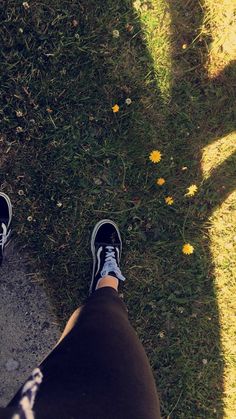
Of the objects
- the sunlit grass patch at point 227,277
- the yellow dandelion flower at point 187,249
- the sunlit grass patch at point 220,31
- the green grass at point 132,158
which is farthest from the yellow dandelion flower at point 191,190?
the sunlit grass patch at point 220,31

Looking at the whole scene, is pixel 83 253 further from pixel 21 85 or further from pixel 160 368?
pixel 21 85

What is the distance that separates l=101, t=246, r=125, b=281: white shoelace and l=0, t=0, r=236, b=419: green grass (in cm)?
14

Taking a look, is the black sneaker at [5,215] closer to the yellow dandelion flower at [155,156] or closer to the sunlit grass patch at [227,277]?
the yellow dandelion flower at [155,156]

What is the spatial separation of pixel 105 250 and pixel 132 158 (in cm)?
64

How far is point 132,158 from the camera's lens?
10.1ft

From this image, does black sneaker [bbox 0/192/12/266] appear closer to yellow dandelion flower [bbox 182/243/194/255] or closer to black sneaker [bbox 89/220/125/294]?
black sneaker [bbox 89/220/125/294]

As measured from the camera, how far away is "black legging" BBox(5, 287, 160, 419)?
185 cm

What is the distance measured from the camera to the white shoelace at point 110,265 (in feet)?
9.66

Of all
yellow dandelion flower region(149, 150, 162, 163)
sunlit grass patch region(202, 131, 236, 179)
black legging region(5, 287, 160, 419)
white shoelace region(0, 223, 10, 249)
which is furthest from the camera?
sunlit grass patch region(202, 131, 236, 179)

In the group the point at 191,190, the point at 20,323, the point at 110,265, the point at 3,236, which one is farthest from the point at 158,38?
the point at 20,323

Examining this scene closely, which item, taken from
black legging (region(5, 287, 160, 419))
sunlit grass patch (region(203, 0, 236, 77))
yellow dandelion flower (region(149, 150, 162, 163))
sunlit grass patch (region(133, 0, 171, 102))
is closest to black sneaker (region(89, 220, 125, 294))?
yellow dandelion flower (region(149, 150, 162, 163))

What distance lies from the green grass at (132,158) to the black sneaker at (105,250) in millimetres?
63

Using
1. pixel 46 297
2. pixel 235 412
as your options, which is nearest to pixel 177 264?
pixel 46 297

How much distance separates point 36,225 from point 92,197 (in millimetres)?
409
